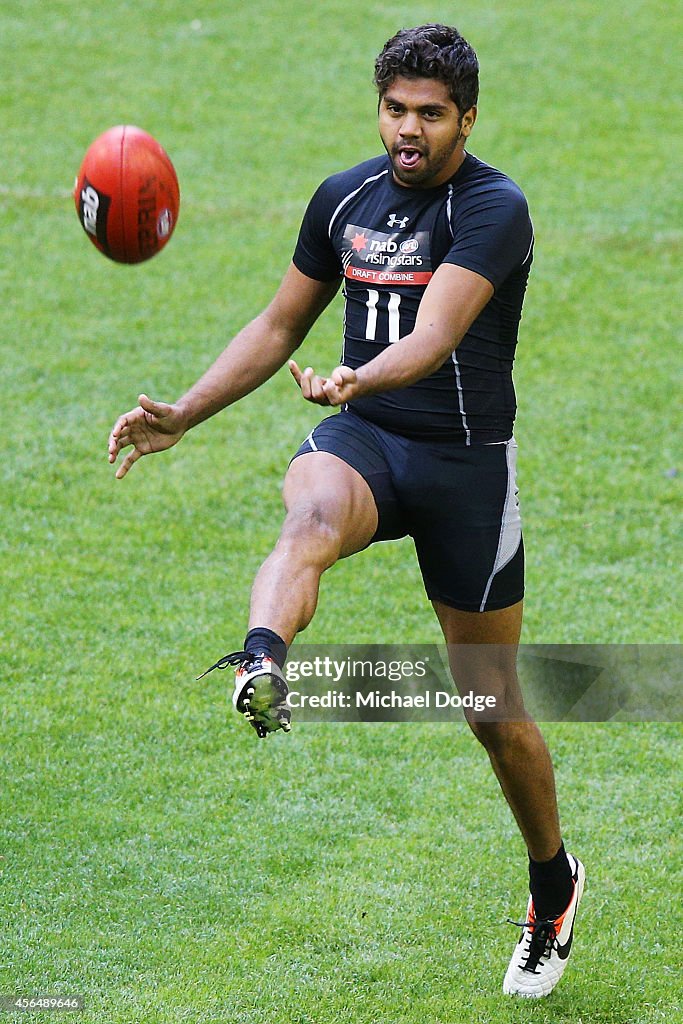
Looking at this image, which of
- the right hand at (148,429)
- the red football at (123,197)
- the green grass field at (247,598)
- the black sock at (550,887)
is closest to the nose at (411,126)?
the right hand at (148,429)

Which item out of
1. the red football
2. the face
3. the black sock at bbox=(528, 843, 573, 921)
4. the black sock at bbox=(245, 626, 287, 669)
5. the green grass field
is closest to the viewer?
the black sock at bbox=(245, 626, 287, 669)

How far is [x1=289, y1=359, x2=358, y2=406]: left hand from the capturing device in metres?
3.89


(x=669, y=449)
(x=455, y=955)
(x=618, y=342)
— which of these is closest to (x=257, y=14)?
(x=618, y=342)

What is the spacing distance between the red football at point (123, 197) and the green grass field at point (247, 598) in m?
2.19

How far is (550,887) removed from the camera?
5.20m

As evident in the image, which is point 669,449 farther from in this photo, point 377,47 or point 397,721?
point 377,47

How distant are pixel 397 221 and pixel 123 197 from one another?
7.03ft

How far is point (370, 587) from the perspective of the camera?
838 cm

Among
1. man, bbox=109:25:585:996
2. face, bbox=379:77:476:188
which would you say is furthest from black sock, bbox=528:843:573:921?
face, bbox=379:77:476:188

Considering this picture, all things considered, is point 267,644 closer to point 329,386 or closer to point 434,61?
point 329,386

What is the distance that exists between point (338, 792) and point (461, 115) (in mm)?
3100

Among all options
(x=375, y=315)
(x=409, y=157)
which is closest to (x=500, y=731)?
(x=375, y=315)

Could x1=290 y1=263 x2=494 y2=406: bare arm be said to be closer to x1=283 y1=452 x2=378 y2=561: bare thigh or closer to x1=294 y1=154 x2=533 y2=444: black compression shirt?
x1=294 y1=154 x2=533 y2=444: black compression shirt

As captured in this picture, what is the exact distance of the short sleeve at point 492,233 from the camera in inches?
176
